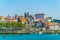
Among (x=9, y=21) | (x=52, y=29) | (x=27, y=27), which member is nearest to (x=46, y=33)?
(x=52, y=29)

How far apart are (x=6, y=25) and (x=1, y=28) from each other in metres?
0.30

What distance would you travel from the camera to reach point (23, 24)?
28.3ft

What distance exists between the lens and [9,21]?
864 cm

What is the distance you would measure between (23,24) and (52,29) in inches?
62.9

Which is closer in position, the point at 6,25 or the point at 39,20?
the point at 6,25

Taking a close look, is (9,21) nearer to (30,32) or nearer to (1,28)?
(1,28)

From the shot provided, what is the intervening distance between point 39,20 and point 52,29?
1.08m

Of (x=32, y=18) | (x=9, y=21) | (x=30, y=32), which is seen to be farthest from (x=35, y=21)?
(x=9, y=21)

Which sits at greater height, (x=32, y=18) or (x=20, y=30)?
(x=32, y=18)

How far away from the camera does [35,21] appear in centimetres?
870

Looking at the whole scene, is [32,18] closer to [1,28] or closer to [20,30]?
[20,30]

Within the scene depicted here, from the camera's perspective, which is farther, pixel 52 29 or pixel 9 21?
pixel 9 21

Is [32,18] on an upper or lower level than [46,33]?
upper

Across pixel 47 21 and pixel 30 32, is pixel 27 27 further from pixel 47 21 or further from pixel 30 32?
pixel 47 21
